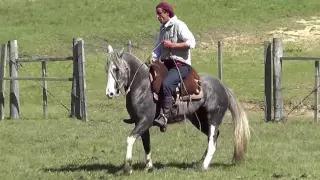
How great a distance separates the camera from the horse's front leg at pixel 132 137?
10125 mm

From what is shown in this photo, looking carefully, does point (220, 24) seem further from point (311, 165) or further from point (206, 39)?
point (311, 165)

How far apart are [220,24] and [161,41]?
1096 inches

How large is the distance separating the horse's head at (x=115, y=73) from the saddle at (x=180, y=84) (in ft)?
1.53

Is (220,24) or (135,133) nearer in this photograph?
(135,133)

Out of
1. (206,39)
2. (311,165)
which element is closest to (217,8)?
(206,39)

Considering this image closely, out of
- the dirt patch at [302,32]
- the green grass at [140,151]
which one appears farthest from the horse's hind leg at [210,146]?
the dirt patch at [302,32]

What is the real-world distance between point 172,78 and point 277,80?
23.6ft

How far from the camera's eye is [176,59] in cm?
1039

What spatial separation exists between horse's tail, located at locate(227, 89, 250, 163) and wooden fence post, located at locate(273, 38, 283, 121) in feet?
19.7

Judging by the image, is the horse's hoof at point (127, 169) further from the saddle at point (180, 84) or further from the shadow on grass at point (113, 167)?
the saddle at point (180, 84)

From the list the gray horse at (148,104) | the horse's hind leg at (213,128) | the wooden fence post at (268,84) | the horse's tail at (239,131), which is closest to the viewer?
the gray horse at (148,104)

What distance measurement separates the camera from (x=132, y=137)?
10.1 metres

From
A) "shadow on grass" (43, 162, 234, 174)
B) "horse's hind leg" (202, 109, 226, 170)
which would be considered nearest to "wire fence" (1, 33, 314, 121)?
"shadow on grass" (43, 162, 234, 174)

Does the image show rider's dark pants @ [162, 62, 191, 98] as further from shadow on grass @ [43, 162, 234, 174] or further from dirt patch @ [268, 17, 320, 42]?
dirt patch @ [268, 17, 320, 42]
